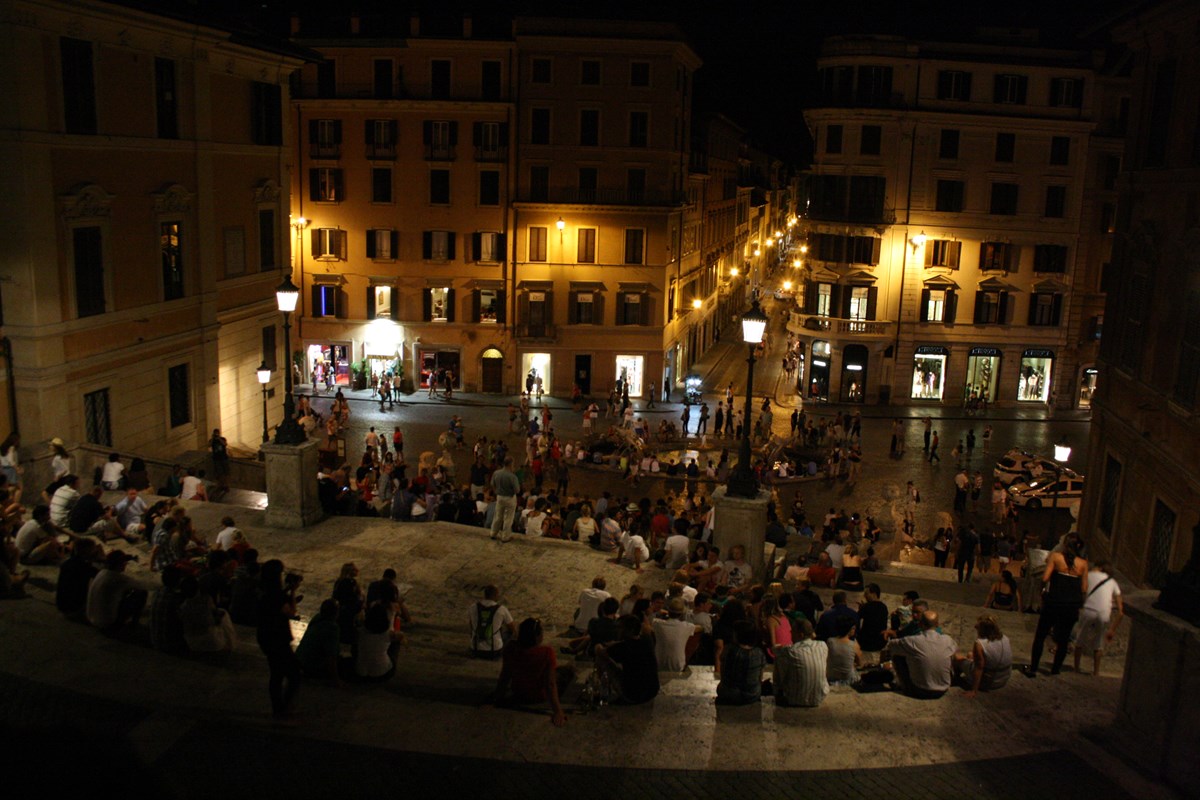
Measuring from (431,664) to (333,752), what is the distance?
259 centimetres

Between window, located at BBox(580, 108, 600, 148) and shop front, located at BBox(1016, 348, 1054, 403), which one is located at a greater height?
window, located at BBox(580, 108, 600, 148)

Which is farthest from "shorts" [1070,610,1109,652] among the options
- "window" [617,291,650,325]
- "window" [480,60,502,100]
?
"window" [480,60,502,100]

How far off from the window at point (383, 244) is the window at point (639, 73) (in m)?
12.3

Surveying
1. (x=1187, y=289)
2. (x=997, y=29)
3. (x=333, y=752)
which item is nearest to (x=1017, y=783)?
(x=333, y=752)

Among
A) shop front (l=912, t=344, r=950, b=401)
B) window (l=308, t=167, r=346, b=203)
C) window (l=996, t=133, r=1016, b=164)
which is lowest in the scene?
shop front (l=912, t=344, r=950, b=401)

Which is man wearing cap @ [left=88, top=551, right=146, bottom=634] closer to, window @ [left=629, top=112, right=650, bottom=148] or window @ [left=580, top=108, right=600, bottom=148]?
window @ [left=580, top=108, right=600, bottom=148]

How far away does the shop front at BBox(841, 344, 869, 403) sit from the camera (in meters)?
47.8

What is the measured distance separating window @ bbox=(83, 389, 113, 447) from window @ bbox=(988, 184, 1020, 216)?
37911 mm

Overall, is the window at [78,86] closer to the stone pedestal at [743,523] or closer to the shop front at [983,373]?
the stone pedestal at [743,523]

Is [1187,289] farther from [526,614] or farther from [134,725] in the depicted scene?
[134,725]

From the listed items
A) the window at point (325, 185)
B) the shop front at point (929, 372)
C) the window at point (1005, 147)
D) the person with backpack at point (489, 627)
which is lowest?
the shop front at point (929, 372)

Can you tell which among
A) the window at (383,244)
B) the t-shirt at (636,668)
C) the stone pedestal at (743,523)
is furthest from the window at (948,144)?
the t-shirt at (636,668)

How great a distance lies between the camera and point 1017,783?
371 inches

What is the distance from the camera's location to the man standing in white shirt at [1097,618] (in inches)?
477
